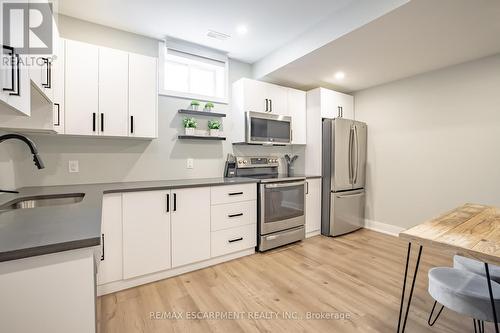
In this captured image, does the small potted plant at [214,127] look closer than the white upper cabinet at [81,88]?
No

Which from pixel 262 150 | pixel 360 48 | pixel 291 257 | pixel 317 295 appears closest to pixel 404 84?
pixel 360 48

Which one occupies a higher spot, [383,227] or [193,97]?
[193,97]

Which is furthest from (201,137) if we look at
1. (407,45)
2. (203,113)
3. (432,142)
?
(432,142)

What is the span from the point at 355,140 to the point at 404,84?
41.2 inches

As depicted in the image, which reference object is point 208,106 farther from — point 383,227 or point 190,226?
point 383,227

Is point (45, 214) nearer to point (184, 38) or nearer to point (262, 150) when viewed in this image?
point (184, 38)

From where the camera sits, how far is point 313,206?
3525 millimetres

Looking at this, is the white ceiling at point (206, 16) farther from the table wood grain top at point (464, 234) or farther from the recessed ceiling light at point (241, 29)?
the table wood grain top at point (464, 234)

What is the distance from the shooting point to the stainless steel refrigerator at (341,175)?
11.3 feet

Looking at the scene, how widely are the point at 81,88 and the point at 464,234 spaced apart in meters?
2.99

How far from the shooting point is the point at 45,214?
1.11 meters

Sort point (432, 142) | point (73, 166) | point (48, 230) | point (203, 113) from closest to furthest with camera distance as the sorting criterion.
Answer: point (48, 230)
point (73, 166)
point (203, 113)
point (432, 142)

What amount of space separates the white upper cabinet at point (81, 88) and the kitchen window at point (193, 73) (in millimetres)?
796

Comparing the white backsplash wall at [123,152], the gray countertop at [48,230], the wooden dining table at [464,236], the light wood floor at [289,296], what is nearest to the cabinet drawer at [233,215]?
the light wood floor at [289,296]
